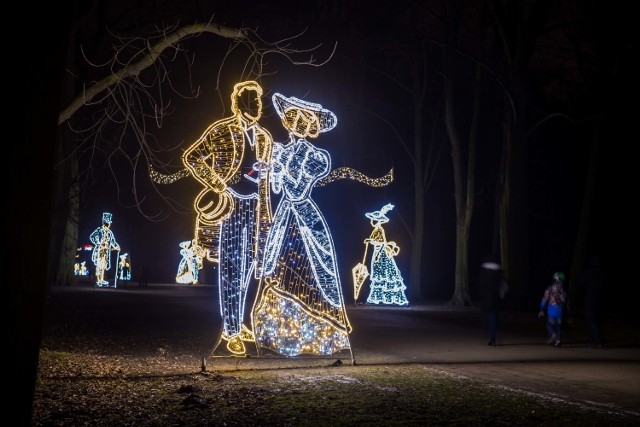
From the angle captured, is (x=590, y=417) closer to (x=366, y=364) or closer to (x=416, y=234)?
(x=366, y=364)

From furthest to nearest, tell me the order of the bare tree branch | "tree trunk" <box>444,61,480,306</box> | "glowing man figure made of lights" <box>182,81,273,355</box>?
"tree trunk" <box>444,61,480,306</box>
"glowing man figure made of lights" <box>182,81,273,355</box>
the bare tree branch

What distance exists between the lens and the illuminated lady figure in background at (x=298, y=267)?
40.2 ft

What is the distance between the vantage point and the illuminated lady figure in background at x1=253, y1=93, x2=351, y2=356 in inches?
483

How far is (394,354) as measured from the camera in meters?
13.8

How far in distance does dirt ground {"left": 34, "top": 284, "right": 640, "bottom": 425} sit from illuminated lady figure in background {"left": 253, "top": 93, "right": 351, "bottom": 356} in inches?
16.0

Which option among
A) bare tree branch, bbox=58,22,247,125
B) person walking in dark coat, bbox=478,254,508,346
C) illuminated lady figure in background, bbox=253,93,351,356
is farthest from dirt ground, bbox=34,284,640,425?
bare tree branch, bbox=58,22,247,125

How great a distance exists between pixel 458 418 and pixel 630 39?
20881mm

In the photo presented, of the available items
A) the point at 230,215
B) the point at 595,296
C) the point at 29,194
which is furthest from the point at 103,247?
the point at 29,194

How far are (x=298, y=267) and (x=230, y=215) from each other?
1.37 meters

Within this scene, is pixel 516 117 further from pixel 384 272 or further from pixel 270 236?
pixel 270 236

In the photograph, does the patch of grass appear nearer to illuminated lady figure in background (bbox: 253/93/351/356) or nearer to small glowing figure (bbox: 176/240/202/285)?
illuminated lady figure in background (bbox: 253/93/351/356)

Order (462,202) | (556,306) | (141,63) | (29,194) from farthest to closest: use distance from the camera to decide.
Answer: (462,202)
(556,306)
(141,63)
(29,194)

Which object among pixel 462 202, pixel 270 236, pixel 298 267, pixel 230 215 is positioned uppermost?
pixel 462 202

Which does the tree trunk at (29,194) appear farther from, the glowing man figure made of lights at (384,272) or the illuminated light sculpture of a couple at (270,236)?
the glowing man figure made of lights at (384,272)
